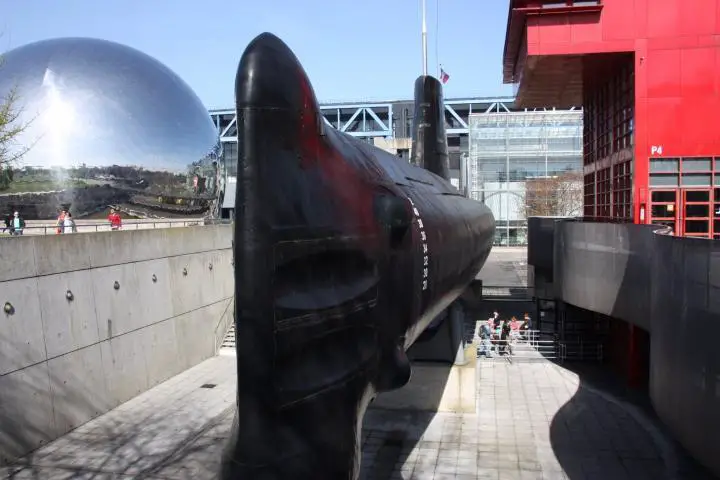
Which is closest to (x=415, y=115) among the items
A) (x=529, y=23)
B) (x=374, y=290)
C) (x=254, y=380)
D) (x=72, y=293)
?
(x=529, y=23)

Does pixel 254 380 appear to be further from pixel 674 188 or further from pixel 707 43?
pixel 707 43

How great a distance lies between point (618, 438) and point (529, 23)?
13676mm

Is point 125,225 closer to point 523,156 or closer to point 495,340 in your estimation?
point 495,340

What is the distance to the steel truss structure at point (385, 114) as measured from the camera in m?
80.2

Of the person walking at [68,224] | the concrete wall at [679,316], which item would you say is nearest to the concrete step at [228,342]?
the person walking at [68,224]

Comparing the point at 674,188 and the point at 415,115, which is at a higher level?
the point at 415,115

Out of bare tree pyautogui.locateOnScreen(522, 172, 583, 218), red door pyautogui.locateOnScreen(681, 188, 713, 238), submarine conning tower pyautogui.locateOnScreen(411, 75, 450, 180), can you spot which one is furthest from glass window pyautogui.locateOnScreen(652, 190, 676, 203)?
bare tree pyautogui.locateOnScreen(522, 172, 583, 218)

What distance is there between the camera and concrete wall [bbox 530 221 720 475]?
28.4 ft

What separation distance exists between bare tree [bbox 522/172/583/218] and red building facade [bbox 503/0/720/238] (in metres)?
34.2

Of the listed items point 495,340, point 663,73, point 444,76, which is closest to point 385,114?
point 444,76

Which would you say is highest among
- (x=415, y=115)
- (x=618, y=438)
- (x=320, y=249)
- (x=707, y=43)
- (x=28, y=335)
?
(x=707, y=43)

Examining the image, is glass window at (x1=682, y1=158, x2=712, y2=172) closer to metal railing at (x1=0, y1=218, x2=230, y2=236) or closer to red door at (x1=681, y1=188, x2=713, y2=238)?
red door at (x1=681, y1=188, x2=713, y2=238)

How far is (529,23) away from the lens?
1961 cm

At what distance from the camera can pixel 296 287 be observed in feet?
13.0
